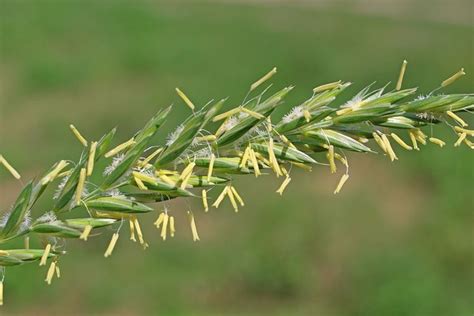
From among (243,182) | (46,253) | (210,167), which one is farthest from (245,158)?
(243,182)

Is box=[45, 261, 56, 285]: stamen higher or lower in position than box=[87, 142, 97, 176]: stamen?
lower

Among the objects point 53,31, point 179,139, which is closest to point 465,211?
point 179,139

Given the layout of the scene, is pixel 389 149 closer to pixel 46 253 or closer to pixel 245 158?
pixel 245 158

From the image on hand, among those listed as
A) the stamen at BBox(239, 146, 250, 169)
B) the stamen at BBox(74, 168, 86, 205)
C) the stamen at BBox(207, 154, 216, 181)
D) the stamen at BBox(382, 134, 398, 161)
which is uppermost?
the stamen at BBox(74, 168, 86, 205)

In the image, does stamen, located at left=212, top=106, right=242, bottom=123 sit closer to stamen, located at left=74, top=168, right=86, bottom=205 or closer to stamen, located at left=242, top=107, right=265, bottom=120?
stamen, located at left=242, top=107, right=265, bottom=120

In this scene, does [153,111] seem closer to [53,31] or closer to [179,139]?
[53,31]

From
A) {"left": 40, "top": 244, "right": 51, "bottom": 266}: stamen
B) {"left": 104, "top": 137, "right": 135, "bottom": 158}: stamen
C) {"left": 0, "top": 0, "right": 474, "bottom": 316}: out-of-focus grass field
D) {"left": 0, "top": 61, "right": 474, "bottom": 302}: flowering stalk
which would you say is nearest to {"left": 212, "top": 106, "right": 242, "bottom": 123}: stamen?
{"left": 0, "top": 61, "right": 474, "bottom": 302}: flowering stalk
